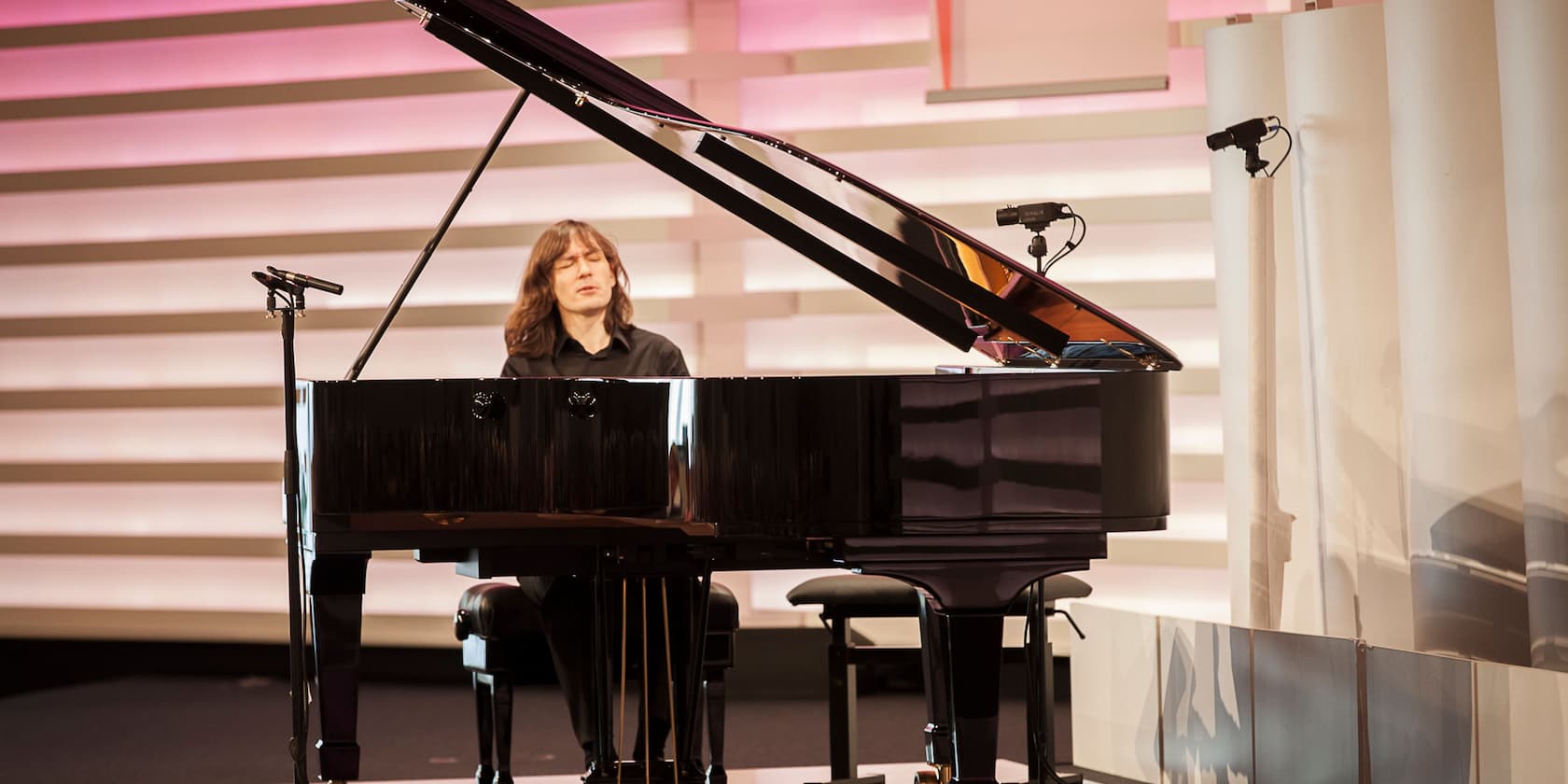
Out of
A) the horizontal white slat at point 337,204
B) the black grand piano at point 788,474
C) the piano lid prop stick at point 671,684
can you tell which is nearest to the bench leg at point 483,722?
the piano lid prop stick at point 671,684

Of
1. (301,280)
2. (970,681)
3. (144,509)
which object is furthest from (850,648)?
(144,509)

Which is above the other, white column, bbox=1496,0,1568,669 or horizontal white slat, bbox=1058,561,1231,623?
white column, bbox=1496,0,1568,669

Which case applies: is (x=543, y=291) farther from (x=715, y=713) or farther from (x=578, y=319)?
(x=715, y=713)

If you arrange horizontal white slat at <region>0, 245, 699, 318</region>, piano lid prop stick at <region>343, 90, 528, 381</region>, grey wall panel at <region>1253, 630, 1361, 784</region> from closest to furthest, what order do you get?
piano lid prop stick at <region>343, 90, 528, 381</region>
grey wall panel at <region>1253, 630, 1361, 784</region>
horizontal white slat at <region>0, 245, 699, 318</region>

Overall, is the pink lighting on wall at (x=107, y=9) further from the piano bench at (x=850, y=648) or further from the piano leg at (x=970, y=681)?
the piano leg at (x=970, y=681)

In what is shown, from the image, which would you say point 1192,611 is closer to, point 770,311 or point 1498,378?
→ point 1498,378

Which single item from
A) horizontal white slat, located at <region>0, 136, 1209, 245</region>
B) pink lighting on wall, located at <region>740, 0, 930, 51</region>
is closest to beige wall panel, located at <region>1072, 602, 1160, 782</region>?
horizontal white slat, located at <region>0, 136, 1209, 245</region>

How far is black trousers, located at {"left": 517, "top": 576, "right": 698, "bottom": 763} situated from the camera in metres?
2.64

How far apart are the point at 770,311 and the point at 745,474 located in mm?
2322

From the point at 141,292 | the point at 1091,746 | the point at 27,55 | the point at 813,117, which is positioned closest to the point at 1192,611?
the point at 1091,746

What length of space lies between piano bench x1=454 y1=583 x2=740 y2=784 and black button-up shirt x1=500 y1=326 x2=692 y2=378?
2.32 feet

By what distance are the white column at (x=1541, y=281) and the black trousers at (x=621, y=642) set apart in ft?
5.14

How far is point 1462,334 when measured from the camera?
2.78 meters

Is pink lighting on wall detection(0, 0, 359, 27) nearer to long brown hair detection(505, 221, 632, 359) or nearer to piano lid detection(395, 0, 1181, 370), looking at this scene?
long brown hair detection(505, 221, 632, 359)
